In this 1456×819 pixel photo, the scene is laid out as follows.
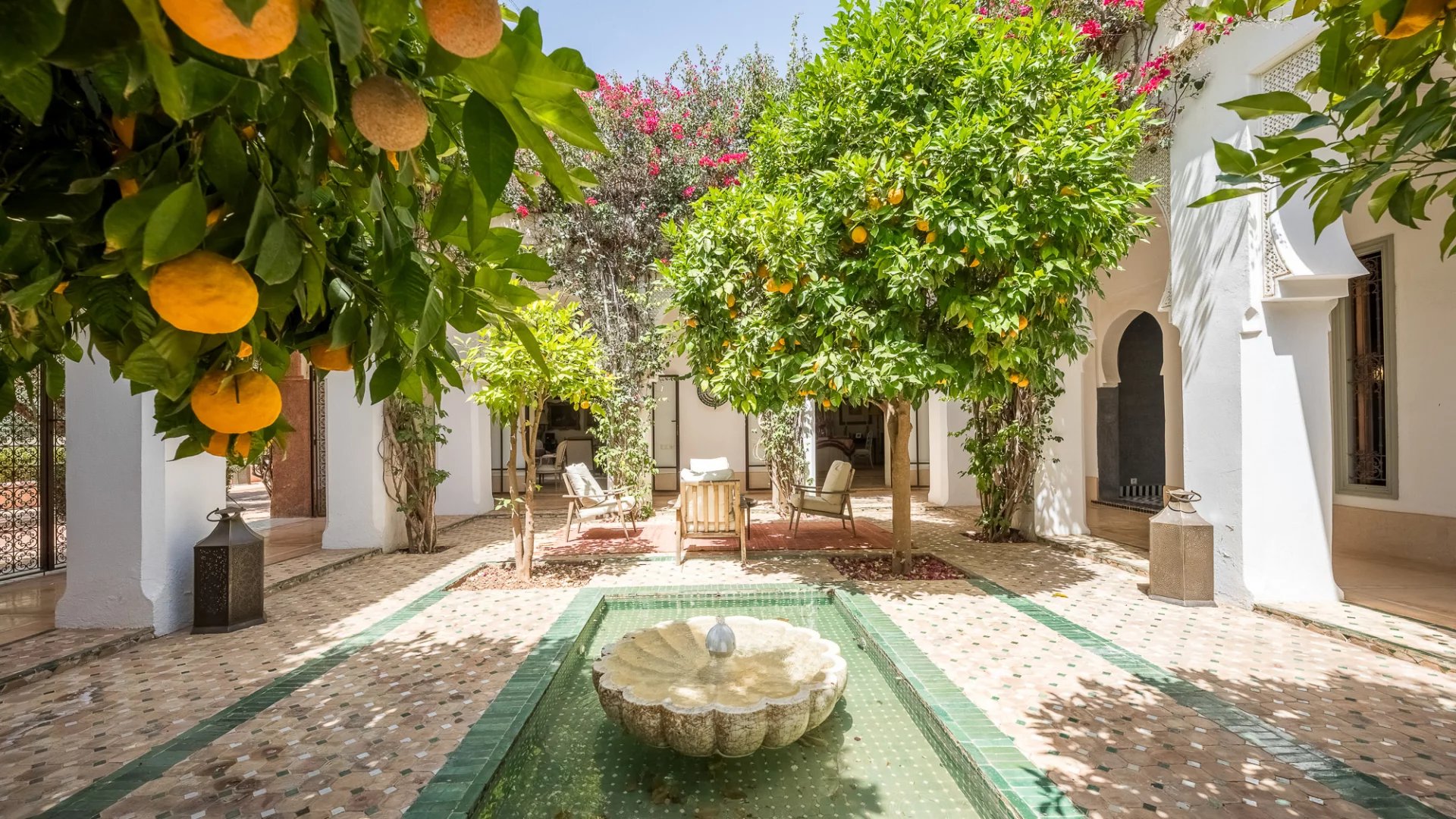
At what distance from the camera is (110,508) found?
4469 millimetres

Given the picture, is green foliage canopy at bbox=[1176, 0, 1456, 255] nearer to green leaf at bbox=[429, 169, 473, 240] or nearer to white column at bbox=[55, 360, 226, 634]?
green leaf at bbox=[429, 169, 473, 240]

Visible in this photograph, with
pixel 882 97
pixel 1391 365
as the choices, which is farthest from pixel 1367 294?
pixel 882 97

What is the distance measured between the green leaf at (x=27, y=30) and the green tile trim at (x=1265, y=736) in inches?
151

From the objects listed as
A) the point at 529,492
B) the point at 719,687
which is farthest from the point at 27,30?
the point at 529,492

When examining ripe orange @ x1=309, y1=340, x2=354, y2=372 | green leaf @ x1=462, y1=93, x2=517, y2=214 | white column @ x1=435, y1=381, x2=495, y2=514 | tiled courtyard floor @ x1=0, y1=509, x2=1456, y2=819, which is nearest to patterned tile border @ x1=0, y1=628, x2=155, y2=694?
tiled courtyard floor @ x1=0, y1=509, x2=1456, y2=819

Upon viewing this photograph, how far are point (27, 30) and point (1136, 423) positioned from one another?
46.8 ft

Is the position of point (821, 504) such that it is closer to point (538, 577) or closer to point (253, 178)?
point (538, 577)

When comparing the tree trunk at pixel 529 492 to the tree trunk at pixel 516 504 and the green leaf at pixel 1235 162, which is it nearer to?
the tree trunk at pixel 516 504

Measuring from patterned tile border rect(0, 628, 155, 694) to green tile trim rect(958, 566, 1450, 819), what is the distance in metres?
6.25

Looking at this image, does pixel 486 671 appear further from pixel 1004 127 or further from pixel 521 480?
pixel 521 480

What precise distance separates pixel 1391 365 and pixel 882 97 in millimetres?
5887

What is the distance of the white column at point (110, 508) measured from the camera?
14.6 feet

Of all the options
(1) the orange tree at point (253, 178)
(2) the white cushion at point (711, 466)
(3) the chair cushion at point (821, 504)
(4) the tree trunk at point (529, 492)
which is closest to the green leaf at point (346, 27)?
(1) the orange tree at point (253, 178)

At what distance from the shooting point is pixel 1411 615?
14.9 feet
